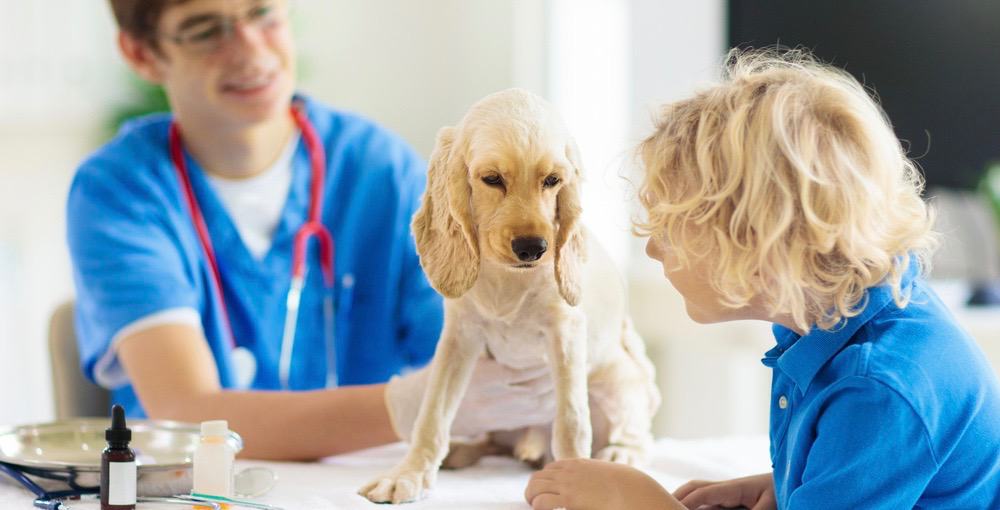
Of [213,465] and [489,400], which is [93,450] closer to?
[213,465]

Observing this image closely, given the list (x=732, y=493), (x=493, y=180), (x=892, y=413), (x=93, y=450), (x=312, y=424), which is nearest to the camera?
(x=892, y=413)

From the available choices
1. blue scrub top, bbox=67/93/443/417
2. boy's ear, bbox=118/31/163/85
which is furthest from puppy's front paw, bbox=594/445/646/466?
boy's ear, bbox=118/31/163/85

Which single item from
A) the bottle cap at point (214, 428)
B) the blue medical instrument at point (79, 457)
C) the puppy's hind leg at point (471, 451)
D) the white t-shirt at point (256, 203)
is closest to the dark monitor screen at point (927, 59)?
the white t-shirt at point (256, 203)

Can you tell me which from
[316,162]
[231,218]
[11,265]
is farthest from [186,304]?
[11,265]

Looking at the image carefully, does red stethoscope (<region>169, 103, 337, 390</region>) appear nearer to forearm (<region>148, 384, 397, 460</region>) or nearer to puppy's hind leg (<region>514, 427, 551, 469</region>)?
forearm (<region>148, 384, 397, 460</region>)

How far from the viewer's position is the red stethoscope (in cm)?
158

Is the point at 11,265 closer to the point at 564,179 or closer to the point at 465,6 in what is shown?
the point at 465,6

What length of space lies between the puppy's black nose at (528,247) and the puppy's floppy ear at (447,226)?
0.20 ft

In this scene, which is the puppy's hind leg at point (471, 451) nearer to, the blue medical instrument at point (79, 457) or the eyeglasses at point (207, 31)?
the blue medical instrument at point (79, 457)

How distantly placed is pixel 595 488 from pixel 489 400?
0.20 meters

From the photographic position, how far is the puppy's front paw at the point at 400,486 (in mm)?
977

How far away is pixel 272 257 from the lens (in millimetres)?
1606

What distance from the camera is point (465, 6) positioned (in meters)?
3.85

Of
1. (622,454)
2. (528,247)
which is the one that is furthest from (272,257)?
(528,247)
